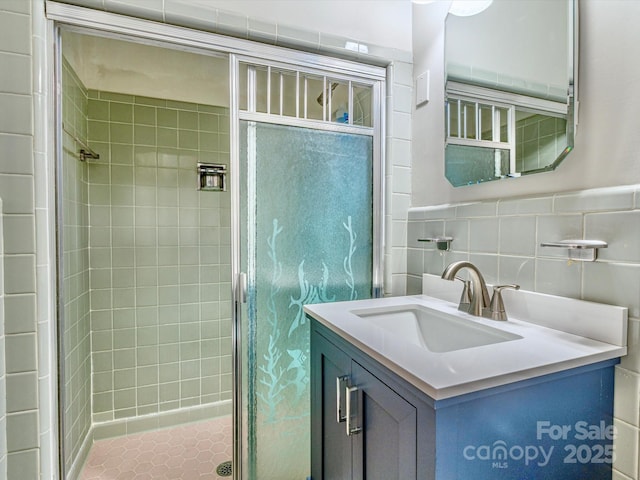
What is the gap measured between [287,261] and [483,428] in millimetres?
947

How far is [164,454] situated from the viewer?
1875mm

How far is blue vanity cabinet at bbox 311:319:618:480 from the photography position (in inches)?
25.4

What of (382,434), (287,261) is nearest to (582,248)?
(382,434)

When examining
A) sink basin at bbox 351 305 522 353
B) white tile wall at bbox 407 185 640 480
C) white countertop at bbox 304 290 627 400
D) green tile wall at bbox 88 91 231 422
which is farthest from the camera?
green tile wall at bbox 88 91 231 422

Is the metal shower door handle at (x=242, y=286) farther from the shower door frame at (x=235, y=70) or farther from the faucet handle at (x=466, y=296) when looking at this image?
the faucet handle at (x=466, y=296)

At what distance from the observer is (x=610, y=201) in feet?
2.76

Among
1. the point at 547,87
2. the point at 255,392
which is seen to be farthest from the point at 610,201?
the point at 255,392

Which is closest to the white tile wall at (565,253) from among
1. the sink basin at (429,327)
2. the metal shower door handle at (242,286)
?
the sink basin at (429,327)

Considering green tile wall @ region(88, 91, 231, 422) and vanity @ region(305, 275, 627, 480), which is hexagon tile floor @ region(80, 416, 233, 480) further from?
vanity @ region(305, 275, 627, 480)

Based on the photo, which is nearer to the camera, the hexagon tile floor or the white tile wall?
the white tile wall

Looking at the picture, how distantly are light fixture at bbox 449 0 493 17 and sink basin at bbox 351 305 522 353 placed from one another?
3.69ft

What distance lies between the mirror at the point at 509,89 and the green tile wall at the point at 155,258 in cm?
155

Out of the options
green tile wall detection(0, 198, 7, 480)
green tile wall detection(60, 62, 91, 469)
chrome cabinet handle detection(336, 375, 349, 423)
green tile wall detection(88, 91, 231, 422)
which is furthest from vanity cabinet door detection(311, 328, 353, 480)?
green tile wall detection(88, 91, 231, 422)

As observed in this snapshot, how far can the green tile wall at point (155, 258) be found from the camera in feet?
6.75
